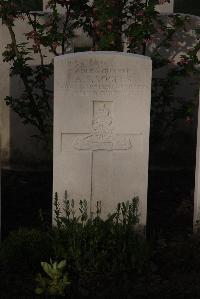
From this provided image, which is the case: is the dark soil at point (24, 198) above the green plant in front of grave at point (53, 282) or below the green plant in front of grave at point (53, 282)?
above

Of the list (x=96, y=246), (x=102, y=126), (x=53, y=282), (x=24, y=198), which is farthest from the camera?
(x=24, y=198)

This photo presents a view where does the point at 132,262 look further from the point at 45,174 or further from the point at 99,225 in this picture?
the point at 45,174

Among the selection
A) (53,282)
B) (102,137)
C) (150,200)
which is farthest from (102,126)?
(150,200)

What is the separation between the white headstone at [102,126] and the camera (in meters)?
4.99

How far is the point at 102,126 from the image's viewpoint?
508cm

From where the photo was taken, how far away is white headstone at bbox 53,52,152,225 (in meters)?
4.99

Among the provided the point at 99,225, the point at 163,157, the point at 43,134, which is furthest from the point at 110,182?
the point at 163,157

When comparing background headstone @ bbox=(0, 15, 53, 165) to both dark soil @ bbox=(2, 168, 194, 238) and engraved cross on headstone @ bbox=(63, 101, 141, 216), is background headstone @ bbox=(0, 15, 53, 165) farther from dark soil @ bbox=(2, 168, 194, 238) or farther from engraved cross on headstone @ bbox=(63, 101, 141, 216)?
engraved cross on headstone @ bbox=(63, 101, 141, 216)

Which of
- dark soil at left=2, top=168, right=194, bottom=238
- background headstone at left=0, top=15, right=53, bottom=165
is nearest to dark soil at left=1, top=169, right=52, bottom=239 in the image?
Answer: dark soil at left=2, top=168, right=194, bottom=238

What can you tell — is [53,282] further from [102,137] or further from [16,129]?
[16,129]

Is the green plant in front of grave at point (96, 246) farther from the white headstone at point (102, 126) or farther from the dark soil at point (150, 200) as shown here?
the dark soil at point (150, 200)

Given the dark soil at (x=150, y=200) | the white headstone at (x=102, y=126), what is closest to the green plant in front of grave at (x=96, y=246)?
the white headstone at (x=102, y=126)

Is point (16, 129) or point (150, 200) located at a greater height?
point (16, 129)

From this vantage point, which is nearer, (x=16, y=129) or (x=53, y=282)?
(x=53, y=282)
